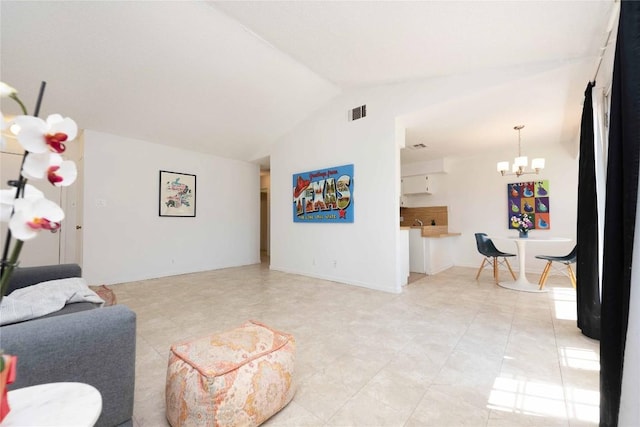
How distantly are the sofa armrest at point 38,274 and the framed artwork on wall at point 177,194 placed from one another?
9.33 ft

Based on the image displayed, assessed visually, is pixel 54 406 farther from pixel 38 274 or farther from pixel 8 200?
pixel 38 274

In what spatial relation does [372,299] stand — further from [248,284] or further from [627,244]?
[627,244]

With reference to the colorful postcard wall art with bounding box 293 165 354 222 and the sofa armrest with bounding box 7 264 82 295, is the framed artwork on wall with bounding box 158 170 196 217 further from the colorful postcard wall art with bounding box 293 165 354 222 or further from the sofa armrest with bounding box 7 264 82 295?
the sofa armrest with bounding box 7 264 82 295

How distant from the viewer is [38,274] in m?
2.39

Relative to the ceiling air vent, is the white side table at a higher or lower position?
lower

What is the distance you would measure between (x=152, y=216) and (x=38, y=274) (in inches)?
115

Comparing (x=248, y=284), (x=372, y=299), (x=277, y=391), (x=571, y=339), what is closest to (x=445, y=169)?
(x=372, y=299)

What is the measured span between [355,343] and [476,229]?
4972 mm

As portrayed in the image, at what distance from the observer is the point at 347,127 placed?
466cm

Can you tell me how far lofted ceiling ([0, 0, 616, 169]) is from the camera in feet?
7.93

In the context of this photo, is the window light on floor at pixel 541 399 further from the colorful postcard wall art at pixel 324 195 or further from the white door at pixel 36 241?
the white door at pixel 36 241

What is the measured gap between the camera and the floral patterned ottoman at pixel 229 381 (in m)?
1.29

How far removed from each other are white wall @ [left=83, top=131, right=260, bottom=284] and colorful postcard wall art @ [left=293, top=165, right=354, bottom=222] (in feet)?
6.15

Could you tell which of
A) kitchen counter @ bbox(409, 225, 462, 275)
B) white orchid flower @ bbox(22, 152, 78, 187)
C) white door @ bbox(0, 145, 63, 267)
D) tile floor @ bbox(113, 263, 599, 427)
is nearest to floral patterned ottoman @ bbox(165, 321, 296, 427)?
tile floor @ bbox(113, 263, 599, 427)
